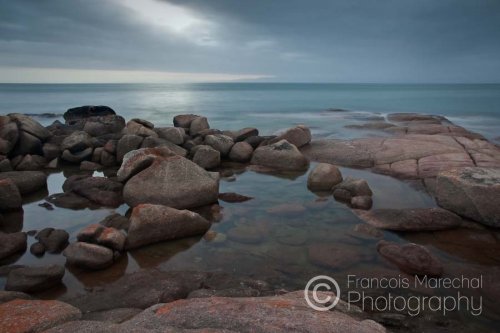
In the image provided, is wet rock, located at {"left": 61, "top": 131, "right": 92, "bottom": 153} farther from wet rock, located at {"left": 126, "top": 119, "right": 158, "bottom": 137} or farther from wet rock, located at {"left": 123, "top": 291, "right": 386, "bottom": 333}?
wet rock, located at {"left": 123, "top": 291, "right": 386, "bottom": 333}

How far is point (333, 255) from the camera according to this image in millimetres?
6914

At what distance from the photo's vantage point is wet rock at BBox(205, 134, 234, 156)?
15.0 meters

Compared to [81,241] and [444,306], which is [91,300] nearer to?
[81,241]

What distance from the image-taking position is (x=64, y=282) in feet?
20.3

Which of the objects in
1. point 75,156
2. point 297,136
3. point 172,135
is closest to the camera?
point 75,156

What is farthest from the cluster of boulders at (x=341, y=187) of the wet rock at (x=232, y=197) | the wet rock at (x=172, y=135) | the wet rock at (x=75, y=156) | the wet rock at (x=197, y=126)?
the wet rock at (x=75, y=156)

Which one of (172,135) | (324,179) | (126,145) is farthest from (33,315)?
(172,135)

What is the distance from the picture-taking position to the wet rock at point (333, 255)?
21.8 ft

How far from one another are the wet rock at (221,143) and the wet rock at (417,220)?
7719mm

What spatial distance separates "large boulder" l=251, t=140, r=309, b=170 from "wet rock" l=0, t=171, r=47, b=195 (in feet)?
24.1

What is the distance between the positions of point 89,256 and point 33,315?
268 cm

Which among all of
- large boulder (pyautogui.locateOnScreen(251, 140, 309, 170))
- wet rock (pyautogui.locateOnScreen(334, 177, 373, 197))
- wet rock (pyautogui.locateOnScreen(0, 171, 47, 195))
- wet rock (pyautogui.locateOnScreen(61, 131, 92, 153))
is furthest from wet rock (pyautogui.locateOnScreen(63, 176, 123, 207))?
wet rock (pyautogui.locateOnScreen(334, 177, 373, 197))

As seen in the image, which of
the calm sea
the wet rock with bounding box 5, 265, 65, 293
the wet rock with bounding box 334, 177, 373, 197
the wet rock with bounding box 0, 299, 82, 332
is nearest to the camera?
the wet rock with bounding box 0, 299, 82, 332

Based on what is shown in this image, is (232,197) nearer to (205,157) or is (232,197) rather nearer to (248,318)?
(205,157)
